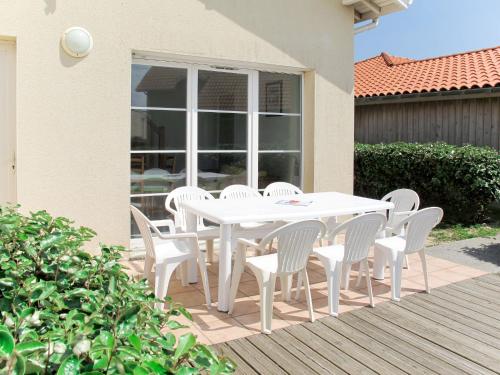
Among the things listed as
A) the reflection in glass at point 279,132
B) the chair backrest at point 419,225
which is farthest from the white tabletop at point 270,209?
the reflection in glass at point 279,132

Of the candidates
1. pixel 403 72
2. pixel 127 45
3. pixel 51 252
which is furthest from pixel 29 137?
pixel 403 72

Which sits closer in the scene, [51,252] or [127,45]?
[51,252]

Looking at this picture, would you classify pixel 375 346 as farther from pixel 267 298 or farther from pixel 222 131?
pixel 222 131

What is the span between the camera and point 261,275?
13.2 ft

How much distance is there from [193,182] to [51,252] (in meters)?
4.57

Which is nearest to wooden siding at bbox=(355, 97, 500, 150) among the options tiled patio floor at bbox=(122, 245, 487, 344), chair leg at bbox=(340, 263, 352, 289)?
tiled patio floor at bbox=(122, 245, 487, 344)

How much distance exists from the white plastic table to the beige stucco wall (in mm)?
1493

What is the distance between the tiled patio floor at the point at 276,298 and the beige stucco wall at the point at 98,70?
1.29m

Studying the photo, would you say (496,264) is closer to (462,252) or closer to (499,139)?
(462,252)

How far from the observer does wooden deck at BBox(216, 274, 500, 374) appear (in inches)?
133

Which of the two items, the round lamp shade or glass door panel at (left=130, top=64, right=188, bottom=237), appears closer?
the round lamp shade

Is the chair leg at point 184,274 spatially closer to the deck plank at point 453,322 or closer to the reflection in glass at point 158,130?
the reflection in glass at point 158,130

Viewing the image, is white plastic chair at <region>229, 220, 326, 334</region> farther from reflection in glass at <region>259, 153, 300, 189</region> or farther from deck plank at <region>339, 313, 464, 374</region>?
reflection in glass at <region>259, 153, 300, 189</region>

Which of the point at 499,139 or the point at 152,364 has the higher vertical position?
the point at 499,139
